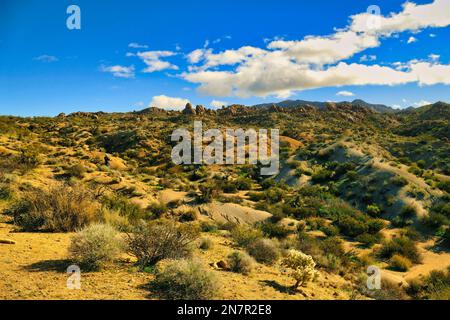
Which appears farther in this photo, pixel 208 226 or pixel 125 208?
pixel 208 226

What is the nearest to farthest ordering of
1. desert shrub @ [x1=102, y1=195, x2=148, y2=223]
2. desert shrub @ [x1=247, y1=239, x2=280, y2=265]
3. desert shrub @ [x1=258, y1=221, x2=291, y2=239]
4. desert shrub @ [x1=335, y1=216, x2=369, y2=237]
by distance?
desert shrub @ [x1=247, y1=239, x2=280, y2=265]
desert shrub @ [x1=102, y1=195, x2=148, y2=223]
desert shrub @ [x1=258, y1=221, x2=291, y2=239]
desert shrub @ [x1=335, y1=216, x2=369, y2=237]

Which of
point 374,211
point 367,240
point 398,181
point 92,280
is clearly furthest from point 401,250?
point 92,280

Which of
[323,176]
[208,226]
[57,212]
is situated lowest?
[208,226]

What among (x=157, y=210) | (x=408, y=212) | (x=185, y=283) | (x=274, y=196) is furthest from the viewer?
(x=274, y=196)

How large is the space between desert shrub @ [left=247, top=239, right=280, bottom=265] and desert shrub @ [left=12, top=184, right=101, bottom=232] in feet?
16.9

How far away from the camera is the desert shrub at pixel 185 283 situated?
6.59 metres

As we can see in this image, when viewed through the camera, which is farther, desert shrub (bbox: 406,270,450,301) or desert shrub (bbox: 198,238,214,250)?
desert shrub (bbox: 198,238,214,250)

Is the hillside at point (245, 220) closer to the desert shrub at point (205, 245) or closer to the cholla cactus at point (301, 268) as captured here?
the desert shrub at point (205, 245)

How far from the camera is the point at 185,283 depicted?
6.73 metres

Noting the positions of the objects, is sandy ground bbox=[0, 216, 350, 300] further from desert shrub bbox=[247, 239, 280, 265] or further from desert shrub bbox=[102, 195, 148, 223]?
desert shrub bbox=[102, 195, 148, 223]

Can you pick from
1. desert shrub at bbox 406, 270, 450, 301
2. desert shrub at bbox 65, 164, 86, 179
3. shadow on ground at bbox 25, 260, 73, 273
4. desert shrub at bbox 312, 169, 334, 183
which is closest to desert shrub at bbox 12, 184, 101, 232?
shadow on ground at bbox 25, 260, 73, 273

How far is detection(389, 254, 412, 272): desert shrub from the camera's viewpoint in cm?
1372

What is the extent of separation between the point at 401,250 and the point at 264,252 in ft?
25.8

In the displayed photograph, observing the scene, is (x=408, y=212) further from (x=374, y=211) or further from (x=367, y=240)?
(x=367, y=240)
